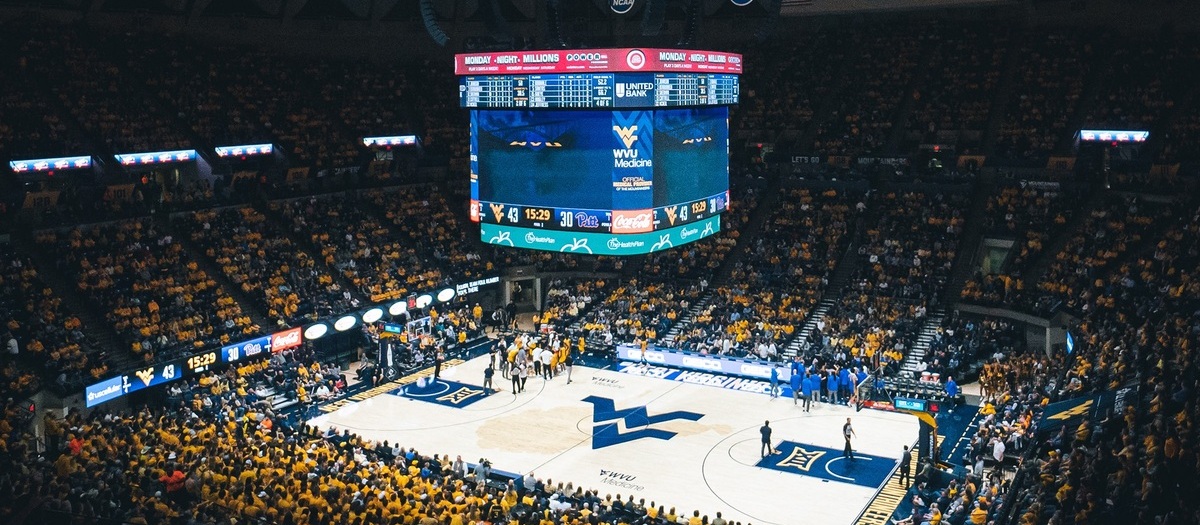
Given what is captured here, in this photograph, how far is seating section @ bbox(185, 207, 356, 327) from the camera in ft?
127

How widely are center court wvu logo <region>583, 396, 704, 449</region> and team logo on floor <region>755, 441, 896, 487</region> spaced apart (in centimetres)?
372

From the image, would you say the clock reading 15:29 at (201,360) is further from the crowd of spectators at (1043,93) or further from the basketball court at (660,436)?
the crowd of spectators at (1043,93)

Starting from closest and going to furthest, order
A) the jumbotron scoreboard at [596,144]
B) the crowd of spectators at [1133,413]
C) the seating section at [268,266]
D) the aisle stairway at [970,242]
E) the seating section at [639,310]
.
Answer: the crowd of spectators at [1133,413] < the jumbotron scoreboard at [596,144] < the seating section at [268,266] < the aisle stairway at [970,242] < the seating section at [639,310]

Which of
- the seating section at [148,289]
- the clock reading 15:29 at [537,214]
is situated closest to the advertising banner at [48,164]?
the seating section at [148,289]

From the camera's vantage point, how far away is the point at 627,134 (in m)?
30.5

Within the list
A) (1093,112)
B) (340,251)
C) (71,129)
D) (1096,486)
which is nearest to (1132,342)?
(1096,486)

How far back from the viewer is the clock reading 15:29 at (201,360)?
1315 inches

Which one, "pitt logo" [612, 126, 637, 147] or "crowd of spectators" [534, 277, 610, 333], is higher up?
"pitt logo" [612, 126, 637, 147]

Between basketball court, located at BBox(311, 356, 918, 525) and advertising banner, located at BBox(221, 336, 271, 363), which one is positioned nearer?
basketball court, located at BBox(311, 356, 918, 525)

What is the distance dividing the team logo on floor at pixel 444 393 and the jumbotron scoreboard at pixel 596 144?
20.7 feet

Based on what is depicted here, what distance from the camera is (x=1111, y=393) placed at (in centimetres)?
2361

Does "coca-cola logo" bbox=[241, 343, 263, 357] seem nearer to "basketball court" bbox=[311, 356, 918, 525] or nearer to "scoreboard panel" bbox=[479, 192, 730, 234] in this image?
"basketball court" bbox=[311, 356, 918, 525]

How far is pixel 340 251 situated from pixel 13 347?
14.8 metres

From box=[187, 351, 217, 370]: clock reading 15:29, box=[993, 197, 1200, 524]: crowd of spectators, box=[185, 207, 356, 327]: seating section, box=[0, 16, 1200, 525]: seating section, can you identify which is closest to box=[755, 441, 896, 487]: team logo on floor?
box=[0, 16, 1200, 525]: seating section
